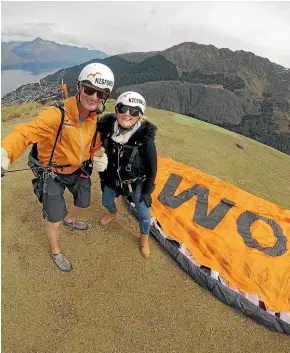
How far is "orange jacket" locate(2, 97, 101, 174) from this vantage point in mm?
4043

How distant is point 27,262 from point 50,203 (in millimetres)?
1918

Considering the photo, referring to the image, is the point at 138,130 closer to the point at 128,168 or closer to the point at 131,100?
the point at 131,100

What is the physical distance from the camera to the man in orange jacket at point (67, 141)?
4336mm

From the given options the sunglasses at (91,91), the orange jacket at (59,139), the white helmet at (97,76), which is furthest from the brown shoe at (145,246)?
the white helmet at (97,76)

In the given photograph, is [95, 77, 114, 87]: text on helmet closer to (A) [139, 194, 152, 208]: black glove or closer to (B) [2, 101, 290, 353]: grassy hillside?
(A) [139, 194, 152, 208]: black glove

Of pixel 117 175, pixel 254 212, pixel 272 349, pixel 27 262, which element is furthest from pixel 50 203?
pixel 254 212

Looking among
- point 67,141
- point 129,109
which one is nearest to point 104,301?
point 67,141

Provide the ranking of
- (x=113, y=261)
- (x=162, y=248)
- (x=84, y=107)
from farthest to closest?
(x=162, y=248) < (x=113, y=261) < (x=84, y=107)

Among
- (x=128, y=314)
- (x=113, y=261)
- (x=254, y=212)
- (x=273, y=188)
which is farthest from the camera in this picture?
(x=273, y=188)

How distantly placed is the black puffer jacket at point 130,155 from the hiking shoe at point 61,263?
1874mm

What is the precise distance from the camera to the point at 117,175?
19.7 feet

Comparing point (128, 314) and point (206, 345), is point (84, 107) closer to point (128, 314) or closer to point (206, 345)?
point (128, 314)

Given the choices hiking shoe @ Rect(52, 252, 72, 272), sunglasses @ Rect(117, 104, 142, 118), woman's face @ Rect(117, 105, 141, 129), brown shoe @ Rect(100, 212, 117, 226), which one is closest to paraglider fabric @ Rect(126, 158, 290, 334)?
brown shoe @ Rect(100, 212, 117, 226)

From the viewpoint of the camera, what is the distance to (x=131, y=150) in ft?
17.9
